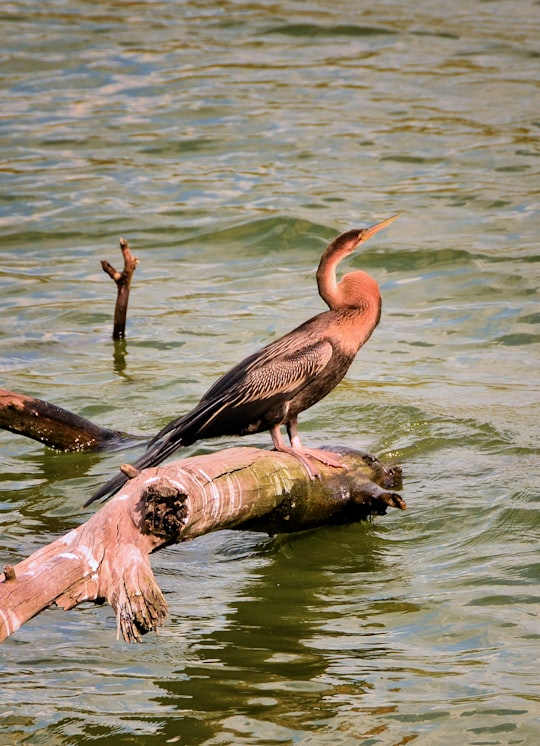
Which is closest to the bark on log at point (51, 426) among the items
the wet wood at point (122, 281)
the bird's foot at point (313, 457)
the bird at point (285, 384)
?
the bird at point (285, 384)

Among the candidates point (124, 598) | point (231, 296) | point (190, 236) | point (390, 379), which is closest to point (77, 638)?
point (124, 598)

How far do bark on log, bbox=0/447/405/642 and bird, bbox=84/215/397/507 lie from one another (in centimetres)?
27

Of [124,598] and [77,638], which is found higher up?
[124,598]

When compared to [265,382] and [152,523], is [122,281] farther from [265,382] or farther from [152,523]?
[152,523]

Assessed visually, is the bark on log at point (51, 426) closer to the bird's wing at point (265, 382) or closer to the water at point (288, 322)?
the water at point (288, 322)

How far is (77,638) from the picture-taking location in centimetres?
564

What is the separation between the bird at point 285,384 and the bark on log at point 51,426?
129 cm

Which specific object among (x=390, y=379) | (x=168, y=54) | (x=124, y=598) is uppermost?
(x=168, y=54)

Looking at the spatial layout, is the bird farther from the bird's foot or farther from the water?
the water

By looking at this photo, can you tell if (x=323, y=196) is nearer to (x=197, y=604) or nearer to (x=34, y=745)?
(x=197, y=604)

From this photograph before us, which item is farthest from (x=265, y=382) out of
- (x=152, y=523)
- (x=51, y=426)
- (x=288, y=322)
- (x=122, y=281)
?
(x=288, y=322)

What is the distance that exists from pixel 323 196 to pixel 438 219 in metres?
1.54

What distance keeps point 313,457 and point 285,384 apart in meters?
0.43

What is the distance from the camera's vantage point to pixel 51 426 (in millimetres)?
7910
